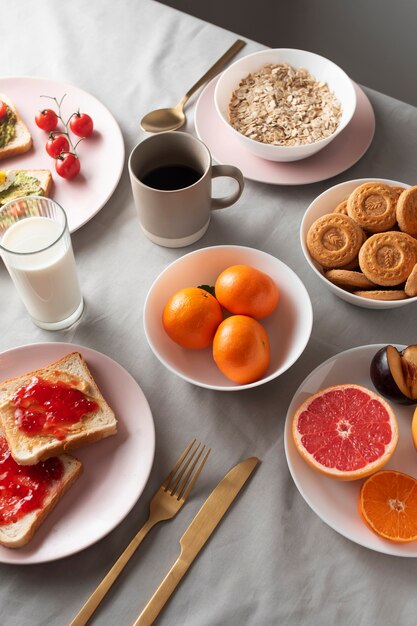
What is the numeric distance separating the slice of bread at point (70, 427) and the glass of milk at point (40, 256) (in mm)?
125

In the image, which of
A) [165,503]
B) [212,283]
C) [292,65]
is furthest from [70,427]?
[292,65]

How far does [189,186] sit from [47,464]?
23.5 inches

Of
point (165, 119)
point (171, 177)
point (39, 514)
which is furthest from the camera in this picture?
point (165, 119)

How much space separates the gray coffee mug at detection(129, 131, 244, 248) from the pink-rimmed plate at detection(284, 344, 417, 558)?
0.42 meters

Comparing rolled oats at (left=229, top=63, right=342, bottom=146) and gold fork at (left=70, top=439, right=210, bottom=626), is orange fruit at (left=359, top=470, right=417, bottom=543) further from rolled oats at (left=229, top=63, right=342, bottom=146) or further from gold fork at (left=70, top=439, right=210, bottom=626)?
rolled oats at (left=229, top=63, right=342, bottom=146)

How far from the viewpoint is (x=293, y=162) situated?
1434 mm

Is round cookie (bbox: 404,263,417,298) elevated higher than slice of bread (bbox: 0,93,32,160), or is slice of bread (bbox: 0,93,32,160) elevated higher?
slice of bread (bbox: 0,93,32,160)

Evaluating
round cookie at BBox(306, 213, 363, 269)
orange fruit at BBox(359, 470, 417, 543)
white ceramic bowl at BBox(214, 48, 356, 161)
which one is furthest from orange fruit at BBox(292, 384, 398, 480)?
white ceramic bowl at BBox(214, 48, 356, 161)

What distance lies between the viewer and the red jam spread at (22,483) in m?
0.94

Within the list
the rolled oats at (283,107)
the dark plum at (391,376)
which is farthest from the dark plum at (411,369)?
the rolled oats at (283,107)

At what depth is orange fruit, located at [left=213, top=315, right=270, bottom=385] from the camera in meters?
1.05

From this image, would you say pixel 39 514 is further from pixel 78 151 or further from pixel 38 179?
pixel 78 151

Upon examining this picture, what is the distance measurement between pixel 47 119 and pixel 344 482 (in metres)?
1.09

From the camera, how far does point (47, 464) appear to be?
1.00 metres
